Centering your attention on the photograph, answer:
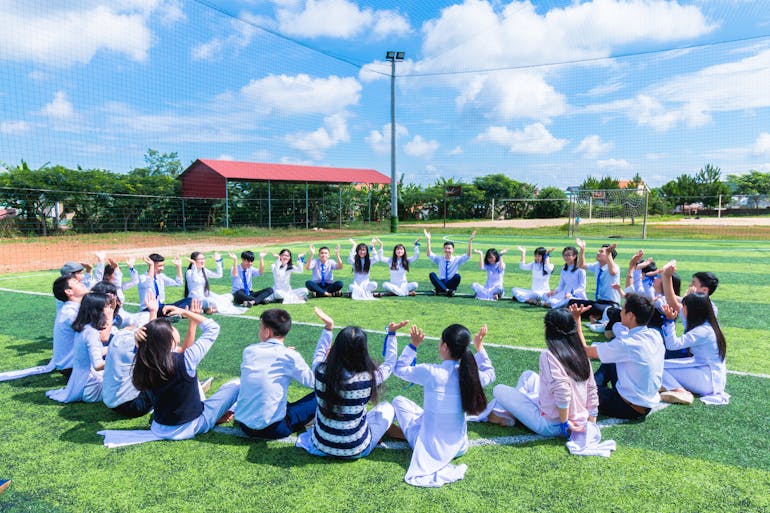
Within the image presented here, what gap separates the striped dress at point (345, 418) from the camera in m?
3.76

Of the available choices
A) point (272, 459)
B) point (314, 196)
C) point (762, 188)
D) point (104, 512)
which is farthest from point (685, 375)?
point (762, 188)

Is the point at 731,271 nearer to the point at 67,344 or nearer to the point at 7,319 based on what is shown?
the point at 67,344

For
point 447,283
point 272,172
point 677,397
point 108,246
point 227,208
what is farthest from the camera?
point 272,172

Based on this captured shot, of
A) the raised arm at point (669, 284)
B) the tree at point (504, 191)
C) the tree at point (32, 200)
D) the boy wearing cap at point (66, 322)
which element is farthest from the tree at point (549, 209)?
the boy wearing cap at point (66, 322)

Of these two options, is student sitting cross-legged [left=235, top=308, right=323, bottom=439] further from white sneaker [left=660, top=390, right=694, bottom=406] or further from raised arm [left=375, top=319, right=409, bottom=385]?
white sneaker [left=660, top=390, right=694, bottom=406]

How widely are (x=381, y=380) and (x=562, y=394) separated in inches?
56.6

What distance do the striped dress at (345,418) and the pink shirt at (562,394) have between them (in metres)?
1.44

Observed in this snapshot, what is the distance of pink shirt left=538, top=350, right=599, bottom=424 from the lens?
13.1 feet

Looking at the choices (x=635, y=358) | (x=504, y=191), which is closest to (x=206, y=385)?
(x=635, y=358)

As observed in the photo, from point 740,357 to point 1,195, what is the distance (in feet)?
→ 82.0

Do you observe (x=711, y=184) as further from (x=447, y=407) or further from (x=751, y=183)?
(x=447, y=407)

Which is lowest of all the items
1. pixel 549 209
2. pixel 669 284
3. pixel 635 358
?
pixel 635 358

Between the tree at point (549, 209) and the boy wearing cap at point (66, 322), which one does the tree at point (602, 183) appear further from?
the boy wearing cap at point (66, 322)

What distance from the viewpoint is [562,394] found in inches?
157
